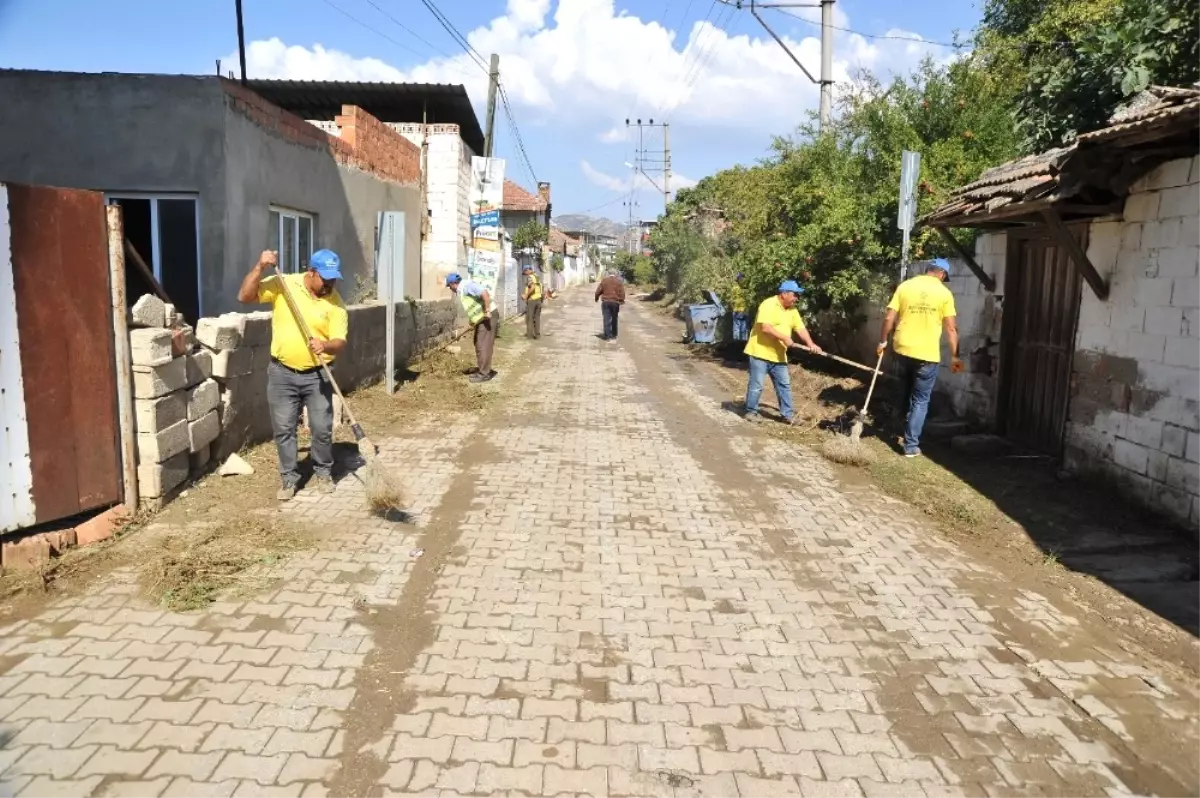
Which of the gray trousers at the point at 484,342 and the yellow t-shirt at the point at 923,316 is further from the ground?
the yellow t-shirt at the point at 923,316

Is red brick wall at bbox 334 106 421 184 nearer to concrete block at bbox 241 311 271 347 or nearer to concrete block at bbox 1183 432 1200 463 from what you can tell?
concrete block at bbox 241 311 271 347

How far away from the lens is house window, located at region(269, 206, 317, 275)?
974 centimetres

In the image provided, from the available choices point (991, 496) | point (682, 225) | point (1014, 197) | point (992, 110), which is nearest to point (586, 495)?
point (991, 496)

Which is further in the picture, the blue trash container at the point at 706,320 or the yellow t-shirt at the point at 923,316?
the blue trash container at the point at 706,320

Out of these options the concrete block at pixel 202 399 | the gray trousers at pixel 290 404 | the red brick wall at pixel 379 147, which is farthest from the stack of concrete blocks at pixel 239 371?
the red brick wall at pixel 379 147

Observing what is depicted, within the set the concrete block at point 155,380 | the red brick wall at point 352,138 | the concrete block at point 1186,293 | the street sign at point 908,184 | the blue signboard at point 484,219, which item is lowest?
the concrete block at point 155,380

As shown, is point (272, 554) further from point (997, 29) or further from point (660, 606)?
point (997, 29)

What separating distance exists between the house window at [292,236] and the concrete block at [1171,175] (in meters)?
8.41

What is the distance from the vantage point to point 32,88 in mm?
7945

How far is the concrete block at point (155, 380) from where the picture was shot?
5.09m

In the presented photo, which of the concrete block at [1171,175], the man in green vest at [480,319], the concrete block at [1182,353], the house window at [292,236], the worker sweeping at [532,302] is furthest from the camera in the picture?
the worker sweeping at [532,302]

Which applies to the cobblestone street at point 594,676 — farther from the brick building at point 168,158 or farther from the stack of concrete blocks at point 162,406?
the brick building at point 168,158

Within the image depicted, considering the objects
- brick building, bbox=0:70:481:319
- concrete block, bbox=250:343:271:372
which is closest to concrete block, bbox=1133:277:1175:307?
concrete block, bbox=250:343:271:372

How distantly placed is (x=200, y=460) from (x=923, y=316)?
6300mm
